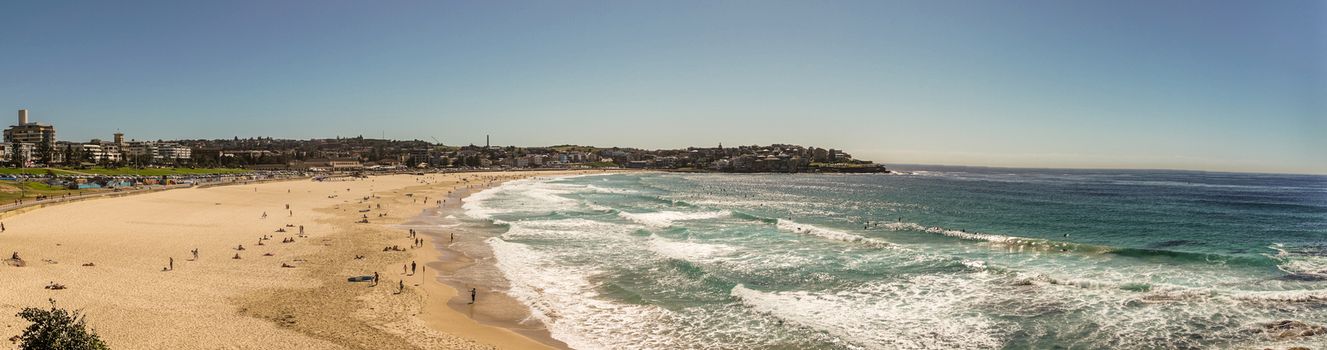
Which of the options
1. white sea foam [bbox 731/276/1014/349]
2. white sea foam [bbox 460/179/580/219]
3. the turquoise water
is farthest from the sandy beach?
white sea foam [bbox 460/179/580/219]

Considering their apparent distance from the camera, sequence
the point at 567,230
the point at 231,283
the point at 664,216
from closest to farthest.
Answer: the point at 231,283
the point at 567,230
the point at 664,216

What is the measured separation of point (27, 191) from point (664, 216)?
5253 cm

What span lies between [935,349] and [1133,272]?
49.1ft

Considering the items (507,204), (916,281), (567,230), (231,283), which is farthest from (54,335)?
(507,204)

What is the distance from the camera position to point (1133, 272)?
26016 mm

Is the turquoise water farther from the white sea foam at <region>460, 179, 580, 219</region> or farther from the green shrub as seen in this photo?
the green shrub

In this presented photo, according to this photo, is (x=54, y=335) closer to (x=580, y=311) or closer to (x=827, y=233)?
(x=580, y=311)

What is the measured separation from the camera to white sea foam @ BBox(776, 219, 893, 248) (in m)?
34.7

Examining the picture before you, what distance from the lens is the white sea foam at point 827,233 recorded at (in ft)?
114

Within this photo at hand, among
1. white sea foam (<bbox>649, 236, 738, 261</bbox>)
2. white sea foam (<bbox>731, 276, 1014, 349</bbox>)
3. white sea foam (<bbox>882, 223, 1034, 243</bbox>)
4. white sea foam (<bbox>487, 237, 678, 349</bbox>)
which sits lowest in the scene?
white sea foam (<bbox>487, 237, 678, 349</bbox>)

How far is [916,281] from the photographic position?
81.3ft

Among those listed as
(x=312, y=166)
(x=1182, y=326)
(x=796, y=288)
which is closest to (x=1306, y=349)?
(x=1182, y=326)

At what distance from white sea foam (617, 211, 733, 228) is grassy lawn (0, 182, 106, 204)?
42.1 m

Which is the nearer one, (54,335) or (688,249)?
(54,335)
